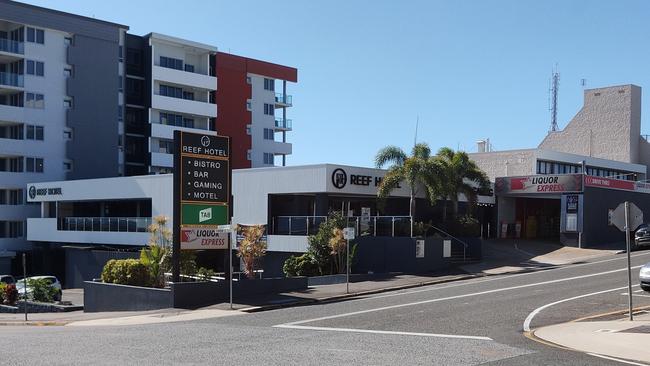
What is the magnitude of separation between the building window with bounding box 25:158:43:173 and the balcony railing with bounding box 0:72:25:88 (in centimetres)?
636

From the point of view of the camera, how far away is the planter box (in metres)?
23.4

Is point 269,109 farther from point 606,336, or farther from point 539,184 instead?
point 606,336

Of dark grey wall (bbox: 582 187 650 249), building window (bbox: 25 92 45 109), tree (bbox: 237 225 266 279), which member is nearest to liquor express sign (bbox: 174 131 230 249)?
tree (bbox: 237 225 266 279)

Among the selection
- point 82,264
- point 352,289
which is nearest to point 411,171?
point 352,289

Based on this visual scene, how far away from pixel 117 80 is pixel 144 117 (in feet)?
16.2

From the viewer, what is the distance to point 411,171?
3566 centimetres

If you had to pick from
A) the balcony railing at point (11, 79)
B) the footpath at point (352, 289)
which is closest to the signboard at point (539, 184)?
the footpath at point (352, 289)

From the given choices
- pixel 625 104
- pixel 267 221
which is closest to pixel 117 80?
pixel 267 221

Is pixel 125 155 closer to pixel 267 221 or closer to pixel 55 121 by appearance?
pixel 55 121

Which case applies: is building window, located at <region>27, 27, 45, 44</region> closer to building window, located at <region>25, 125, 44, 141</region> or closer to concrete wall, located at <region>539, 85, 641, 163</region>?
building window, located at <region>25, 125, 44, 141</region>

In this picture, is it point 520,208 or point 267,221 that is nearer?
point 267,221

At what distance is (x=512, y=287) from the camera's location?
25.1 metres

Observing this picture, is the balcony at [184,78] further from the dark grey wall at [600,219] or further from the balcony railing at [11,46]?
the dark grey wall at [600,219]

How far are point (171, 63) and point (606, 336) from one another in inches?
2342
